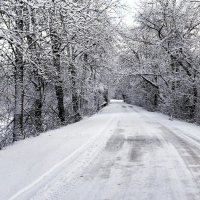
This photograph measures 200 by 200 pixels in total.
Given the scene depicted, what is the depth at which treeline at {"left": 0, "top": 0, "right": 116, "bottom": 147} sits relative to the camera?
10344mm

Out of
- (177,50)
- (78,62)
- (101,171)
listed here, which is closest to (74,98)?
(78,62)

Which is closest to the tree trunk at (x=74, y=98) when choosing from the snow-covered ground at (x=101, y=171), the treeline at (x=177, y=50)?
the treeline at (x=177, y=50)

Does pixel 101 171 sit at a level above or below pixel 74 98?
below

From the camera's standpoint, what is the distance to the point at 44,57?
1365cm

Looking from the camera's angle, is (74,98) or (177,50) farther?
(74,98)

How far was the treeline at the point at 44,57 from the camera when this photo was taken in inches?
407

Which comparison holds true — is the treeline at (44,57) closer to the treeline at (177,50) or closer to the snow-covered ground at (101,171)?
the snow-covered ground at (101,171)

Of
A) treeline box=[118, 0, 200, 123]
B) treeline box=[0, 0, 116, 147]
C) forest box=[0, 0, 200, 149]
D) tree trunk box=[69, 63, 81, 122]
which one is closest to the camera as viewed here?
treeline box=[0, 0, 116, 147]

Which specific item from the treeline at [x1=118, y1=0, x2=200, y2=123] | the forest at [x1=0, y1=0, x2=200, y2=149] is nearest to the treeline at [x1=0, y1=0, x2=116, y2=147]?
the forest at [x1=0, y1=0, x2=200, y2=149]

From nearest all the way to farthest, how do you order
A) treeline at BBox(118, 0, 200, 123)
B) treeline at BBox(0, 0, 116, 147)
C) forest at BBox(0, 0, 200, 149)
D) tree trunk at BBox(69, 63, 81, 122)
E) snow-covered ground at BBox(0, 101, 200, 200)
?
snow-covered ground at BBox(0, 101, 200, 200)
treeline at BBox(0, 0, 116, 147)
forest at BBox(0, 0, 200, 149)
tree trunk at BBox(69, 63, 81, 122)
treeline at BBox(118, 0, 200, 123)

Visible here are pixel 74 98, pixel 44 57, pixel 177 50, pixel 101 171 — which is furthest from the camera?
pixel 74 98

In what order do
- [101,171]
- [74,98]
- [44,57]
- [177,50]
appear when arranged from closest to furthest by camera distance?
[101,171]
[44,57]
[177,50]
[74,98]

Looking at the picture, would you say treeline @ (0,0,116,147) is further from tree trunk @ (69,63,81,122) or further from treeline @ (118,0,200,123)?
treeline @ (118,0,200,123)

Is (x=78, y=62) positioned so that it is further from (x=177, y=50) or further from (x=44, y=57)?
(x=44, y=57)
